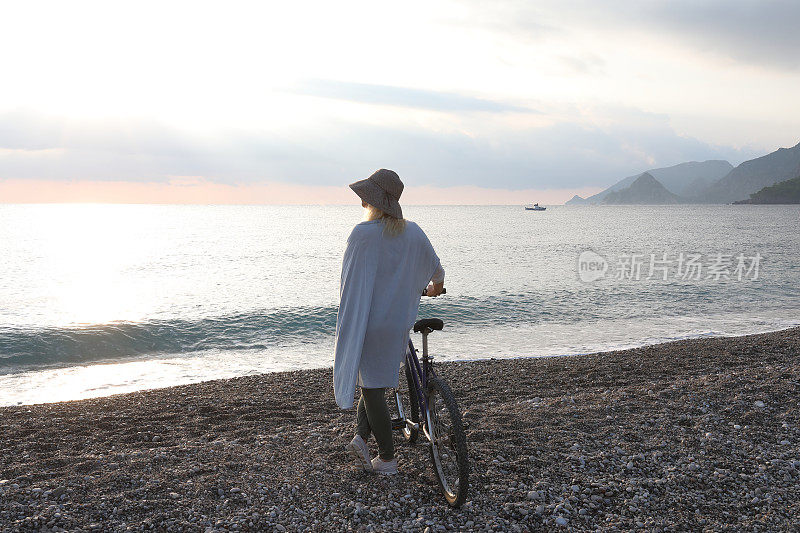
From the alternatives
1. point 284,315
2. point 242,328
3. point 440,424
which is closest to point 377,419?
point 440,424

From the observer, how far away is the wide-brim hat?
4.04m

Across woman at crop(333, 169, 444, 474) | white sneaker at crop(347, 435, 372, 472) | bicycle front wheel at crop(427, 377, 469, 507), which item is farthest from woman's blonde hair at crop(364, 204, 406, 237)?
white sneaker at crop(347, 435, 372, 472)

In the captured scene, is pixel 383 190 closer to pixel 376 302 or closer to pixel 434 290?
pixel 376 302

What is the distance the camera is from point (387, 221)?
13.4 feet

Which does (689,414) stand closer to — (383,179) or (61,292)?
(383,179)

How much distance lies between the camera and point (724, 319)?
18203 millimetres

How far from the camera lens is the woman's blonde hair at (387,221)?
4074 mm

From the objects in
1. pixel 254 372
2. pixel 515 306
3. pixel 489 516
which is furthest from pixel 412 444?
pixel 515 306

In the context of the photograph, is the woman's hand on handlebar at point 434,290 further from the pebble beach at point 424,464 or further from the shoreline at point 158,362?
the shoreline at point 158,362

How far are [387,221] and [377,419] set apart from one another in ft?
5.28

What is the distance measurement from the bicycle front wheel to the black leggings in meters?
0.37

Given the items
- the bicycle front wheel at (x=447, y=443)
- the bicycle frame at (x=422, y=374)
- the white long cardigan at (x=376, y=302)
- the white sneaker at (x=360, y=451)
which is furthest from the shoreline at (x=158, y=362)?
the white long cardigan at (x=376, y=302)

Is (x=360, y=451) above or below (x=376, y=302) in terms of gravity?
below

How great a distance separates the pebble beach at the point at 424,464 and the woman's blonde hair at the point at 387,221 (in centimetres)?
210
